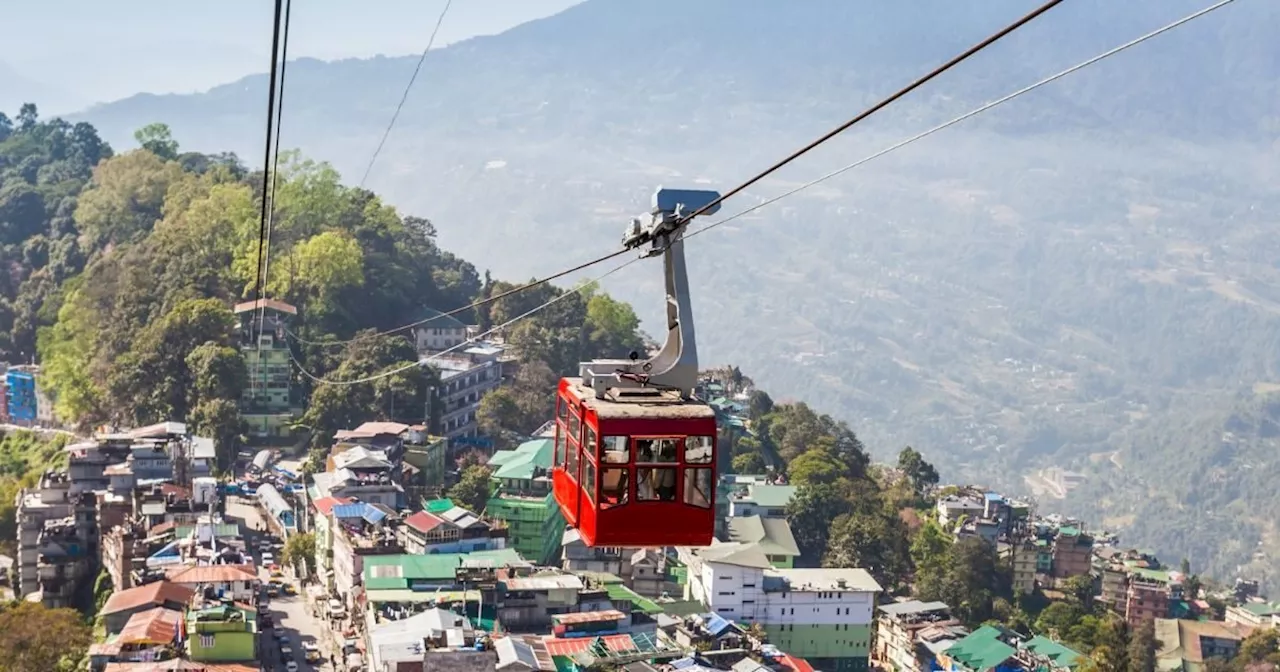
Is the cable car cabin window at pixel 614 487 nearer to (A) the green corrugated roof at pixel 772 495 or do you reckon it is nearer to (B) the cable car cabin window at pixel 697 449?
(B) the cable car cabin window at pixel 697 449

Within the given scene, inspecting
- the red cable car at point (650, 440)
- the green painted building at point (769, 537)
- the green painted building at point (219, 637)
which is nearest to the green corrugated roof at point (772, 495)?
the green painted building at point (769, 537)

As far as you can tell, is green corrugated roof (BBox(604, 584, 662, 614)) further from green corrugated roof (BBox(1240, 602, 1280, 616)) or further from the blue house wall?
the blue house wall

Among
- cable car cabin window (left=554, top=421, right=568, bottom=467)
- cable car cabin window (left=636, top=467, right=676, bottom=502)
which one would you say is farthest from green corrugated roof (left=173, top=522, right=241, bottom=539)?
cable car cabin window (left=636, top=467, right=676, bottom=502)

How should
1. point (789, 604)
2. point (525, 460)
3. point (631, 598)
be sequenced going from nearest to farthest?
1. point (631, 598)
2. point (789, 604)
3. point (525, 460)

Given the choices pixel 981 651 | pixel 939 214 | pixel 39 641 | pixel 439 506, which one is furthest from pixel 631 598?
pixel 939 214

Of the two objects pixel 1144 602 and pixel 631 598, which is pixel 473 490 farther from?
pixel 1144 602

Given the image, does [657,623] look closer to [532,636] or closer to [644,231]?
[532,636]
